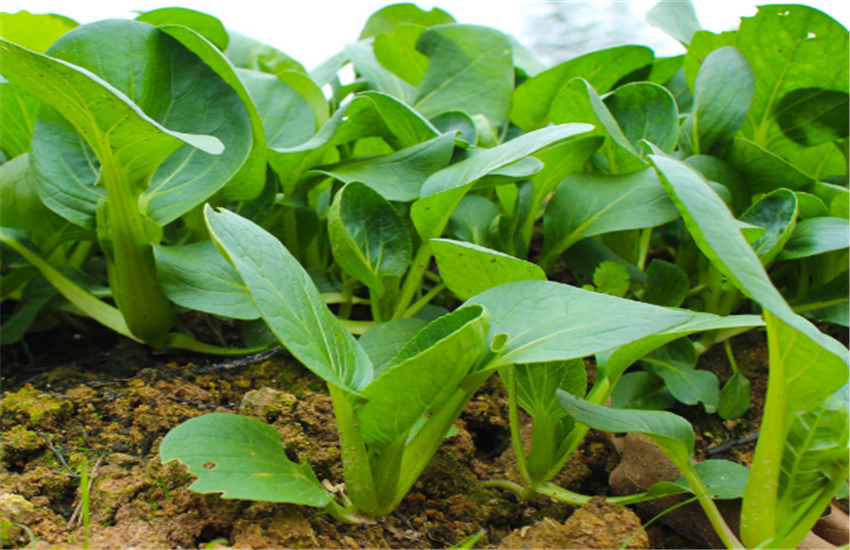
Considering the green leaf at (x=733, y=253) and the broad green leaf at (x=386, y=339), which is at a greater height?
the green leaf at (x=733, y=253)

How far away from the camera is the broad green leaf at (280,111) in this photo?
33.7 inches

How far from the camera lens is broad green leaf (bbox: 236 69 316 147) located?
86 centimetres

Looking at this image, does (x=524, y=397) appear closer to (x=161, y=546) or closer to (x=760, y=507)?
(x=760, y=507)

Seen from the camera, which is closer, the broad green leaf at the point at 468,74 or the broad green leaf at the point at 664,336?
the broad green leaf at the point at 664,336

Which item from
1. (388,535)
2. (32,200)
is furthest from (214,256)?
(388,535)

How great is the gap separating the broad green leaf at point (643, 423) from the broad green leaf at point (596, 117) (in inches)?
12.3

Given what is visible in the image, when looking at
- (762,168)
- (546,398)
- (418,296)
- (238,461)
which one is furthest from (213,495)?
(762,168)

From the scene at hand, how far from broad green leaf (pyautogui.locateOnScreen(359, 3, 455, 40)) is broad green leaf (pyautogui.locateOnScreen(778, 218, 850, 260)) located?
2.58ft

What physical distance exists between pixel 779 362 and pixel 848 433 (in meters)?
0.07

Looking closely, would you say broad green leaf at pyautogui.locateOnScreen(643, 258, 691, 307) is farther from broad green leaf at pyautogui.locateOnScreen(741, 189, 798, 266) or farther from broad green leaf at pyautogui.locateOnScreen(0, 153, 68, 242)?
broad green leaf at pyautogui.locateOnScreen(0, 153, 68, 242)

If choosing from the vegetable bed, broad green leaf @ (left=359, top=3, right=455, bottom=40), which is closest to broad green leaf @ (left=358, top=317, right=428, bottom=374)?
the vegetable bed

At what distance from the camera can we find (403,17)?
4.21ft

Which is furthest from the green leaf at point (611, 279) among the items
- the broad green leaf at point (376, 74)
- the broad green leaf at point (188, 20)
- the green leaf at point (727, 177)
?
the broad green leaf at point (188, 20)

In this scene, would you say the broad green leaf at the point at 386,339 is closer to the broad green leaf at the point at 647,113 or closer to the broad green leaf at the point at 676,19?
the broad green leaf at the point at 647,113
